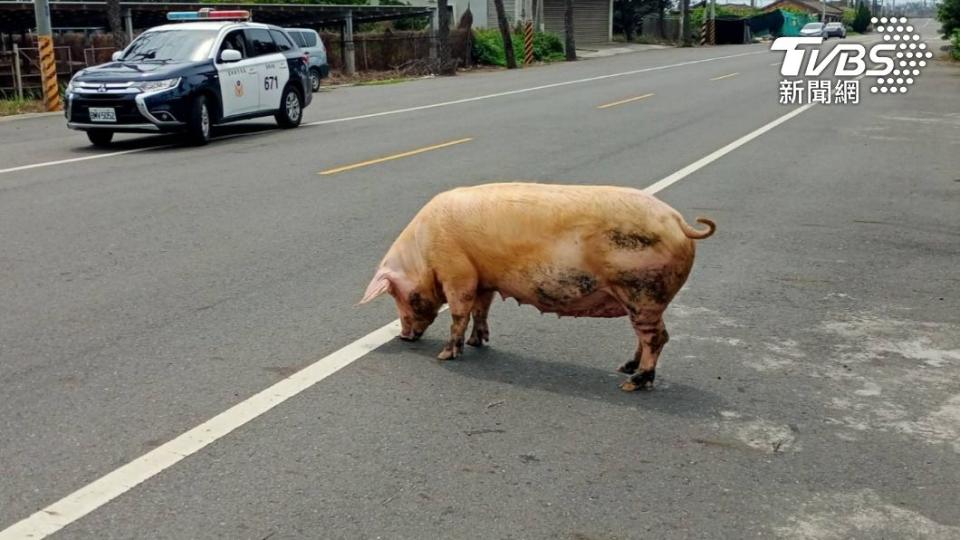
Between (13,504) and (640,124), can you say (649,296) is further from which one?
(640,124)

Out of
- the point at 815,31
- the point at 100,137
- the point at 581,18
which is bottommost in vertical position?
the point at 100,137

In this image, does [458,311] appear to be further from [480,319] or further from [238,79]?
[238,79]

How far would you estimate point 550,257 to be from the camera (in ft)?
17.7

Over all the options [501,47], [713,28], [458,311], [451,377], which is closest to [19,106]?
[458,311]

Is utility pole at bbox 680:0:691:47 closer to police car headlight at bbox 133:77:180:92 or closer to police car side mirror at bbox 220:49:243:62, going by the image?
police car side mirror at bbox 220:49:243:62

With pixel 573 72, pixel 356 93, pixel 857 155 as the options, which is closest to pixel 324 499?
pixel 857 155

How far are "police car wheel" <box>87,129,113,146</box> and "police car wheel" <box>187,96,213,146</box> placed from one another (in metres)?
1.12

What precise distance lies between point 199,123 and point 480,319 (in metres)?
10.4

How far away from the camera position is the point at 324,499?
418 cm

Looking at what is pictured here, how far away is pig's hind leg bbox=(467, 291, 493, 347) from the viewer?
5934 millimetres

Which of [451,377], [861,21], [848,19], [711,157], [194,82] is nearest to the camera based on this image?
[451,377]

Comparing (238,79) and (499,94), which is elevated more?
(238,79)

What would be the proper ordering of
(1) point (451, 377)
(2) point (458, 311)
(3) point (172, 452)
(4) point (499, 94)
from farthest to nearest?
(4) point (499, 94), (2) point (458, 311), (1) point (451, 377), (3) point (172, 452)

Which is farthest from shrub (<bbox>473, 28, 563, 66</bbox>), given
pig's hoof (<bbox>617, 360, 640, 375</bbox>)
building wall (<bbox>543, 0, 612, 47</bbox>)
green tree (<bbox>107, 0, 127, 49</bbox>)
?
pig's hoof (<bbox>617, 360, 640, 375</bbox>)
